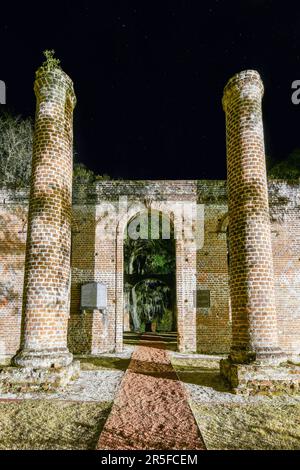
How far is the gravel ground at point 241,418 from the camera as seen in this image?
3.82 metres

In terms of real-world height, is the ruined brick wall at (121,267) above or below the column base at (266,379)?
above

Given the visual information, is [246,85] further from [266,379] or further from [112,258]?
[112,258]

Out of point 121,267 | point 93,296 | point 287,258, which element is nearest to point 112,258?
point 121,267

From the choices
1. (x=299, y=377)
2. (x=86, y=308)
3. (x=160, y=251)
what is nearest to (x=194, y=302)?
(x=86, y=308)

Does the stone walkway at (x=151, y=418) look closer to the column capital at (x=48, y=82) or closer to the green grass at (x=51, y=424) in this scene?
the green grass at (x=51, y=424)

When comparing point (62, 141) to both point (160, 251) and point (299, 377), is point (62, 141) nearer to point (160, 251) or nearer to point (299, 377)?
point (299, 377)

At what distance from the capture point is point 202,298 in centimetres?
1232

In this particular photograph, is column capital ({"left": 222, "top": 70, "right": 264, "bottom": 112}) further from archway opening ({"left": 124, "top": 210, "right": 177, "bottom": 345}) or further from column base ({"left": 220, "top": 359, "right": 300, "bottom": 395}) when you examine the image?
archway opening ({"left": 124, "top": 210, "right": 177, "bottom": 345})

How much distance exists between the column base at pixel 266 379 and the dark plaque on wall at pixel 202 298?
6.19m

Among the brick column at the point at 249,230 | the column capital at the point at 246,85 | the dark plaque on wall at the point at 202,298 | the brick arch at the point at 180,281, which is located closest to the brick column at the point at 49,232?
the brick column at the point at 249,230

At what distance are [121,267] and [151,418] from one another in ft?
26.3

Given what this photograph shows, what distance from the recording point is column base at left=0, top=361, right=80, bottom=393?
19.5 ft

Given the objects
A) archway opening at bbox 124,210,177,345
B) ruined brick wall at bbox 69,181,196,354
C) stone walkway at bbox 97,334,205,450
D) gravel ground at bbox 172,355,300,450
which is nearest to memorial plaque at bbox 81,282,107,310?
ruined brick wall at bbox 69,181,196,354

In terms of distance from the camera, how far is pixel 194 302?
1233cm
